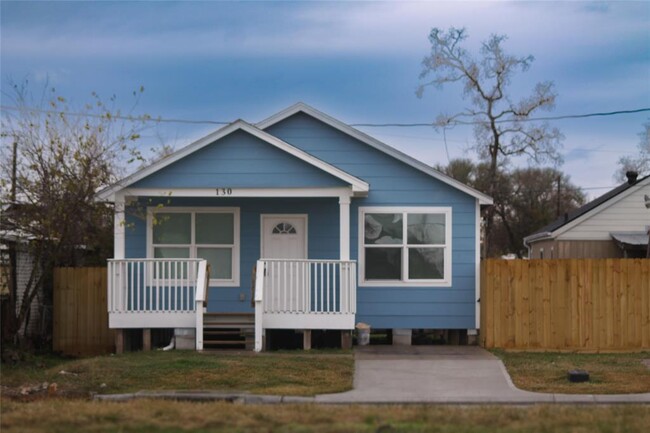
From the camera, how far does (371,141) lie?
1838 cm

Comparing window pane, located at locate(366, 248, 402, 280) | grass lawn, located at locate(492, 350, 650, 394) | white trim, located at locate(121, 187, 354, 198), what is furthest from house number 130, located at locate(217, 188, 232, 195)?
grass lawn, located at locate(492, 350, 650, 394)

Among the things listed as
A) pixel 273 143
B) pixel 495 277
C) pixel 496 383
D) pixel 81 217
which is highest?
pixel 273 143

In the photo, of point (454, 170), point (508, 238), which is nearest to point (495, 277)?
point (454, 170)

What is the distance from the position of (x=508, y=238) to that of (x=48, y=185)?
39455mm

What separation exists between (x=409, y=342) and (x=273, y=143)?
5.00 metres

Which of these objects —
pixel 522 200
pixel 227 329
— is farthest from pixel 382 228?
pixel 522 200

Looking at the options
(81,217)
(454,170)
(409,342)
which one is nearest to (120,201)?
(81,217)

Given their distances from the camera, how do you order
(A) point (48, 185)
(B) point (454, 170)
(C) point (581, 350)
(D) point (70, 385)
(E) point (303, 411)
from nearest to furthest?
(E) point (303, 411), (D) point (70, 385), (A) point (48, 185), (C) point (581, 350), (B) point (454, 170)

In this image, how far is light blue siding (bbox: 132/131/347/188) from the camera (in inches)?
671

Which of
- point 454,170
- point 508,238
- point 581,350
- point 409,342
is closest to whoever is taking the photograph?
point 581,350

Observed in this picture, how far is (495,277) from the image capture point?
16875mm

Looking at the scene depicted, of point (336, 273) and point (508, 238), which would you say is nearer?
point (336, 273)

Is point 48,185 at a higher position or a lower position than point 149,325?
higher

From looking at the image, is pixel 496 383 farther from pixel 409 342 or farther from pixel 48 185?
pixel 48 185
